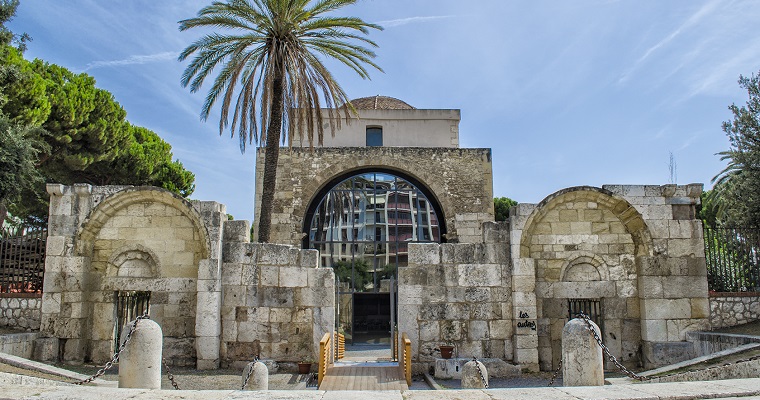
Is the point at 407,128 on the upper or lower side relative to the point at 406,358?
upper

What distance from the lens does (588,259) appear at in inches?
500

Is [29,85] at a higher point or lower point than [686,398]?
higher

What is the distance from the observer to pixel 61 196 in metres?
12.3

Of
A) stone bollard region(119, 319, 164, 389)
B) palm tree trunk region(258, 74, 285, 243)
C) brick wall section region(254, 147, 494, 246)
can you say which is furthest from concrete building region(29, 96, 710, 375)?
brick wall section region(254, 147, 494, 246)

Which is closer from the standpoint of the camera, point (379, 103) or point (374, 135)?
point (374, 135)

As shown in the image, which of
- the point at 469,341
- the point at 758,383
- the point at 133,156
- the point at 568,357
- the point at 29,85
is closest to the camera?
the point at 758,383

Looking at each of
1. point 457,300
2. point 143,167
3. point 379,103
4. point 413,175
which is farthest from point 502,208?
point 457,300

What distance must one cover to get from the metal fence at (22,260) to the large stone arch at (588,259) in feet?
35.2

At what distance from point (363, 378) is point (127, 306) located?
19.2 feet

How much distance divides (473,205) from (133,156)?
1477 centimetres

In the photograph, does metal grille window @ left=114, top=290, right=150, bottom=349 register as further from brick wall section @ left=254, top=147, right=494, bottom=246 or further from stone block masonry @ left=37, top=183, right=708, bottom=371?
brick wall section @ left=254, top=147, right=494, bottom=246

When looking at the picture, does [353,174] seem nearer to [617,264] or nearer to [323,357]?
[617,264]

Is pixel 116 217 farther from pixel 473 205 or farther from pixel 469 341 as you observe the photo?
pixel 473 205

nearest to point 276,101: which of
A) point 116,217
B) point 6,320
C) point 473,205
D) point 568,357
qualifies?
point 116,217
